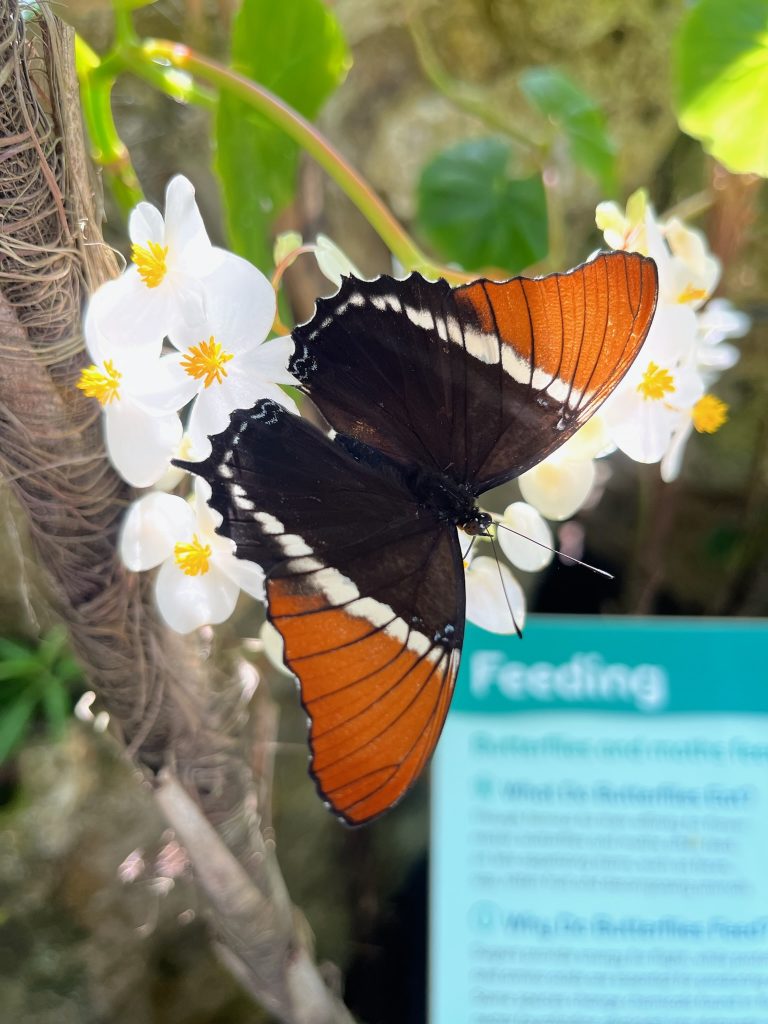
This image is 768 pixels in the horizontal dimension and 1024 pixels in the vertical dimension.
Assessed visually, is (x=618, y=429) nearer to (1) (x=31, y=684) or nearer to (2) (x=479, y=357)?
(2) (x=479, y=357)

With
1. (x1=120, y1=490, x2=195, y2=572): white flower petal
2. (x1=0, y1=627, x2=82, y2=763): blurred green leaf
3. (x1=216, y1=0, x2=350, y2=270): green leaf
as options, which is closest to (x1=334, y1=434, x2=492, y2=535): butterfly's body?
(x1=120, y1=490, x2=195, y2=572): white flower petal

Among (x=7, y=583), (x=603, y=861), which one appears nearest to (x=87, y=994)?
(x=7, y=583)

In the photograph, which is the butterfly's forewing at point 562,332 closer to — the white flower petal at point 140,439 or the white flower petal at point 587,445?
the white flower petal at point 587,445

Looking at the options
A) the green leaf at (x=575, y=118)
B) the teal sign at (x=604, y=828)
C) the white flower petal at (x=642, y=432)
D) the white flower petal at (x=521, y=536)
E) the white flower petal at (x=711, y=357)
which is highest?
the green leaf at (x=575, y=118)

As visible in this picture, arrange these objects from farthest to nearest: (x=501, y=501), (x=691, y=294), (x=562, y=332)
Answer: (x=501, y=501) < (x=691, y=294) < (x=562, y=332)

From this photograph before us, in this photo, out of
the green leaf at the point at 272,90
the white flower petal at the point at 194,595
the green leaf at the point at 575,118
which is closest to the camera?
the white flower petal at the point at 194,595

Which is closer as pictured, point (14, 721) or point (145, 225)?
point (145, 225)

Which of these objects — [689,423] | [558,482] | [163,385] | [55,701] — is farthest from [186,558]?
[55,701]

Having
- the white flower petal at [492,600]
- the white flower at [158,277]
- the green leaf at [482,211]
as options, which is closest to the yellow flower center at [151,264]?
the white flower at [158,277]
